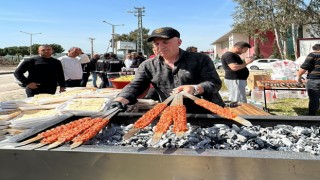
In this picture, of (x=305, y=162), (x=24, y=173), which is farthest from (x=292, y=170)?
(x=24, y=173)

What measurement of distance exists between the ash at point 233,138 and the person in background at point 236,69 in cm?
357

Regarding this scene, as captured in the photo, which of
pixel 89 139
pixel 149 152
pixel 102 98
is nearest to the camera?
pixel 149 152

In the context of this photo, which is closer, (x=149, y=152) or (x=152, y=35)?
(x=149, y=152)

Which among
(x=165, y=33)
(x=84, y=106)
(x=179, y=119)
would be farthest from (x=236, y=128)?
(x=84, y=106)

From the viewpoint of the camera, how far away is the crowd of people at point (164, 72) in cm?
259

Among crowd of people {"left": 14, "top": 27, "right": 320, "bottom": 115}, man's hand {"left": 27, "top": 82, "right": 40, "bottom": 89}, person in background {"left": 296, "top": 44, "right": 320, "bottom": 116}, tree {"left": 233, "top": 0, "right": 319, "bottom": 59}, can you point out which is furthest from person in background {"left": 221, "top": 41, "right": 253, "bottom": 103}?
tree {"left": 233, "top": 0, "right": 319, "bottom": 59}

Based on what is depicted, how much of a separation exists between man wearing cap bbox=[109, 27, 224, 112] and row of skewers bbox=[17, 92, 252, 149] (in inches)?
15.6

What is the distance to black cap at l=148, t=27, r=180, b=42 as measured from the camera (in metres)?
2.49

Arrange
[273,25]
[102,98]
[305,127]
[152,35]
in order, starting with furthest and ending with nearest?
[273,25] → [102,98] → [152,35] → [305,127]

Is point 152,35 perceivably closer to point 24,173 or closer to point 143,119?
point 143,119

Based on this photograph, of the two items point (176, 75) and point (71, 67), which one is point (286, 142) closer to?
point (176, 75)

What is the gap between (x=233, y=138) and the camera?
203 centimetres

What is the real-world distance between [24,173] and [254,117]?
5.03ft

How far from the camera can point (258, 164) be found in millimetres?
1484
